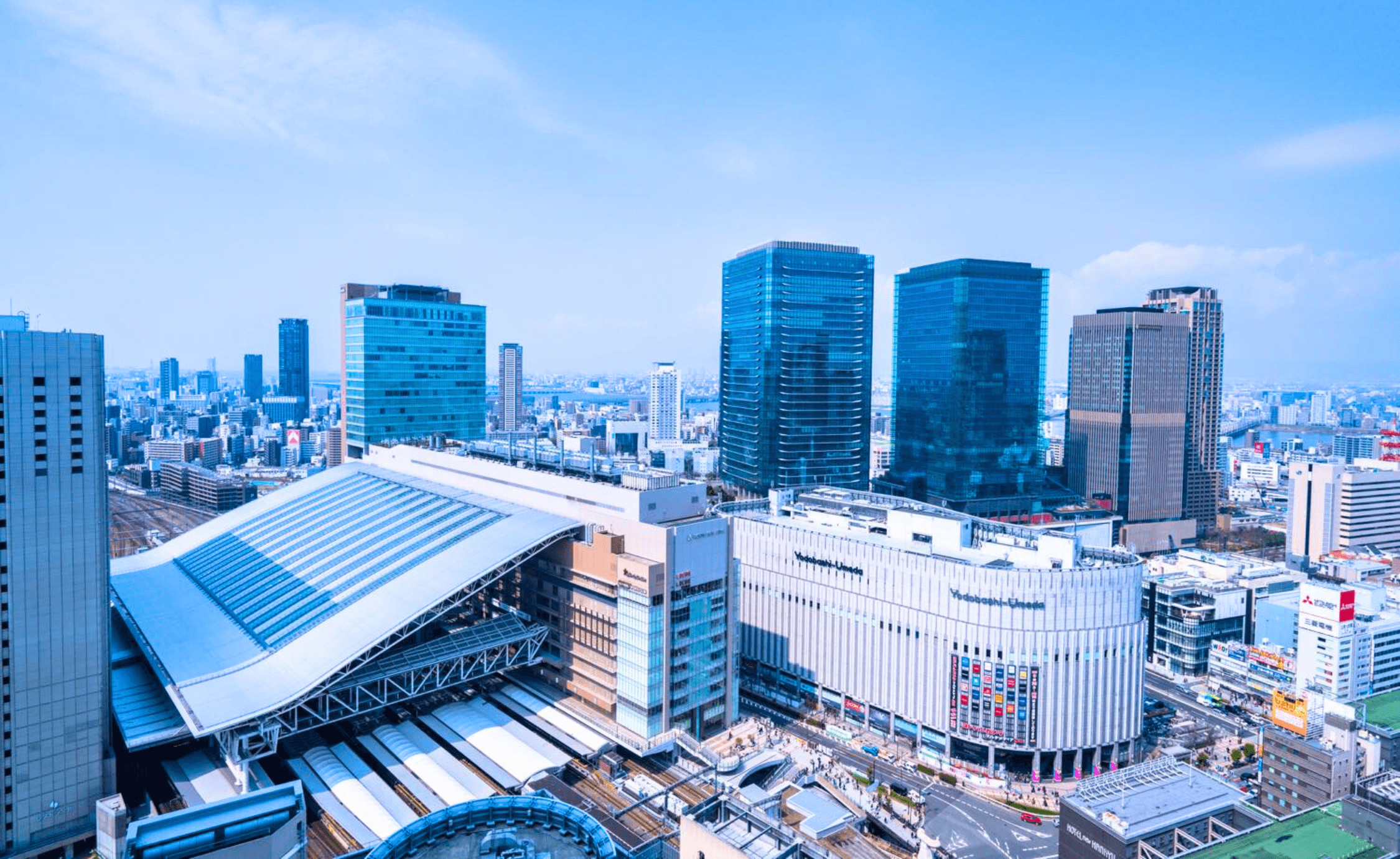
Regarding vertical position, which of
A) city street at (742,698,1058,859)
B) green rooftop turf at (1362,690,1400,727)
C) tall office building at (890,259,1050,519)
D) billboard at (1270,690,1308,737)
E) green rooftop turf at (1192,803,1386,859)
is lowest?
city street at (742,698,1058,859)

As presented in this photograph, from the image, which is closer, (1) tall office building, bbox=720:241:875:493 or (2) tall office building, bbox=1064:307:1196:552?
(2) tall office building, bbox=1064:307:1196:552

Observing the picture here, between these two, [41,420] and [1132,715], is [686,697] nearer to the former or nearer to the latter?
[1132,715]

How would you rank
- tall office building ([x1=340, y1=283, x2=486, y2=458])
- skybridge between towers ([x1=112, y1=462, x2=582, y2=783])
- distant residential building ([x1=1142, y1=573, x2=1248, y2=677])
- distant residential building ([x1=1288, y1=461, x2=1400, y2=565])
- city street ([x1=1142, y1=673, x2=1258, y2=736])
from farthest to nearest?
distant residential building ([x1=1288, y1=461, x2=1400, y2=565])
tall office building ([x1=340, y1=283, x2=486, y2=458])
distant residential building ([x1=1142, y1=573, x2=1248, y2=677])
city street ([x1=1142, y1=673, x2=1258, y2=736])
skybridge between towers ([x1=112, y1=462, x2=582, y2=783])

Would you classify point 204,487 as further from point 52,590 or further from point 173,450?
point 52,590

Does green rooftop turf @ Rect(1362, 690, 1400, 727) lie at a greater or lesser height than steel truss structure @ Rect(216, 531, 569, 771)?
lesser

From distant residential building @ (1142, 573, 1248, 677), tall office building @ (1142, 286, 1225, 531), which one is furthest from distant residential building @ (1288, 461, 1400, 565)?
distant residential building @ (1142, 573, 1248, 677)

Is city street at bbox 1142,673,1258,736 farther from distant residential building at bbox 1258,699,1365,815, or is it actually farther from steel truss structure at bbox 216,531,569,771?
steel truss structure at bbox 216,531,569,771

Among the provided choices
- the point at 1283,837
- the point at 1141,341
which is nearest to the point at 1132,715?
the point at 1283,837

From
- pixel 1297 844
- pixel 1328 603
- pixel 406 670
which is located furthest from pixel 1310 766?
pixel 406 670
